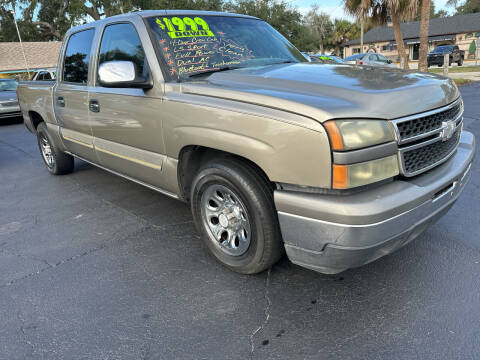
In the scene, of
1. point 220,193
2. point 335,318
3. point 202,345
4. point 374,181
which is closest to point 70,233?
point 220,193

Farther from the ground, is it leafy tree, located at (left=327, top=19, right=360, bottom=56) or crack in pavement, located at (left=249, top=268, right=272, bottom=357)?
leafy tree, located at (left=327, top=19, right=360, bottom=56)

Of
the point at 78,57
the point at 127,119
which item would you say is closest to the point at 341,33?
the point at 78,57

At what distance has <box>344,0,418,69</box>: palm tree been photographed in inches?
626

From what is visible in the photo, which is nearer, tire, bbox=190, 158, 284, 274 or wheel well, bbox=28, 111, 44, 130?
tire, bbox=190, 158, 284, 274

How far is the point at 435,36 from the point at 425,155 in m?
56.1

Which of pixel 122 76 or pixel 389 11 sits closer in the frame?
pixel 122 76

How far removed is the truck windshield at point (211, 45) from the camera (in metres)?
3.13

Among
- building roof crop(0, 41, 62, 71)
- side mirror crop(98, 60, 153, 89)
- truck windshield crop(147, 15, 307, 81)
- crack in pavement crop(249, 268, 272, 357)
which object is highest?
building roof crop(0, 41, 62, 71)

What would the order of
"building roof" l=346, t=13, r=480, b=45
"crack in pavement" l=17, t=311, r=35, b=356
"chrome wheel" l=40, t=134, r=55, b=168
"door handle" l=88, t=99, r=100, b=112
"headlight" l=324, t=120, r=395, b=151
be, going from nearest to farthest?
"headlight" l=324, t=120, r=395, b=151, "crack in pavement" l=17, t=311, r=35, b=356, "door handle" l=88, t=99, r=100, b=112, "chrome wheel" l=40, t=134, r=55, b=168, "building roof" l=346, t=13, r=480, b=45

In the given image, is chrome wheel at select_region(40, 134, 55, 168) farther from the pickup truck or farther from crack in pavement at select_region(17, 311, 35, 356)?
the pickup truck

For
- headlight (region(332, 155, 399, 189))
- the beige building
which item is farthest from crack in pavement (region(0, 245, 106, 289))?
the beige building

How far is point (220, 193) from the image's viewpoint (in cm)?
285

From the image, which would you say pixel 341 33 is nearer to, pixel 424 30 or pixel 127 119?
pixel 424 30

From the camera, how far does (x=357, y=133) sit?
2070 millimetres
